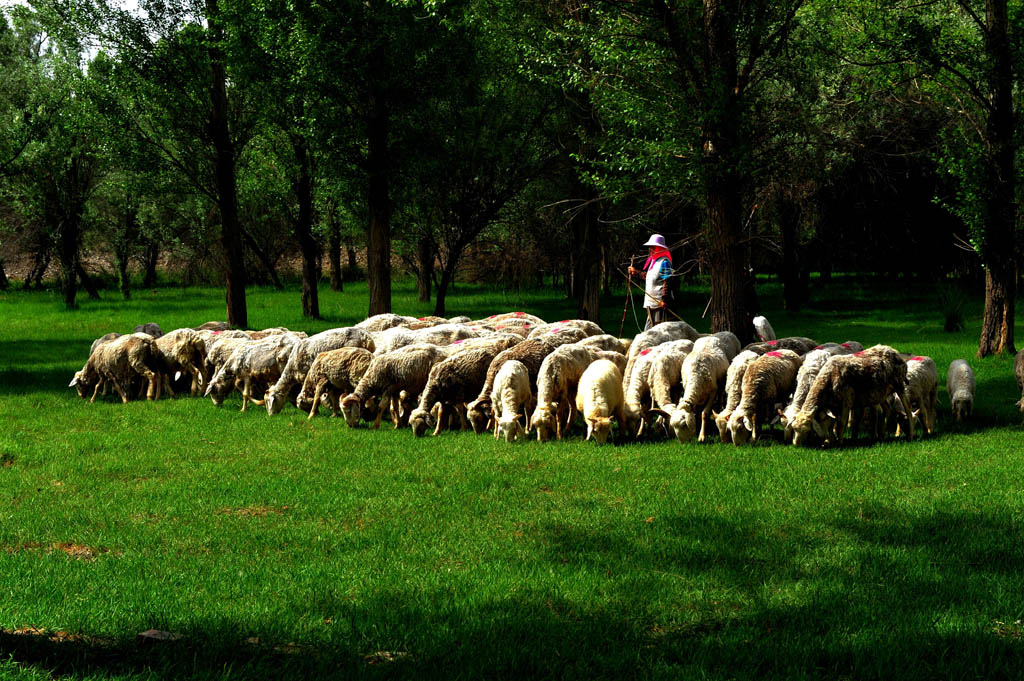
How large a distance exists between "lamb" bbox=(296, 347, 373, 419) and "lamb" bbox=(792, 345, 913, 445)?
19.5 ft

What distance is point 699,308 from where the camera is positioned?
30562 mm

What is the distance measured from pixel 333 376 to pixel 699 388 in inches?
204

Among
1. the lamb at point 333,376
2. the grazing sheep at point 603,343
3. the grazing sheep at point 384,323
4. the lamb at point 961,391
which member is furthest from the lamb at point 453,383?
the lamb at point 961,391

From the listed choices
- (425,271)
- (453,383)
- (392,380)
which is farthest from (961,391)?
(425,271)

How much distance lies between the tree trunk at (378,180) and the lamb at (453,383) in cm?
1023

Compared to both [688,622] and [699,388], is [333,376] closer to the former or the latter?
[699,388]

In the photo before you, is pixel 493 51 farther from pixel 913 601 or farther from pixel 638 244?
pixel 913 601

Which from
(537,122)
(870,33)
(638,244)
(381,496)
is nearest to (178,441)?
(381,496)

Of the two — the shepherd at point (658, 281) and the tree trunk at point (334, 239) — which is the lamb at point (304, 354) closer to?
the shepherd at point (658, 281)

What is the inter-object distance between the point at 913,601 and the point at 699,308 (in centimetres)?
2525

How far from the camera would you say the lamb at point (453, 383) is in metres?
12.1

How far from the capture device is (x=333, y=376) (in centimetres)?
1311

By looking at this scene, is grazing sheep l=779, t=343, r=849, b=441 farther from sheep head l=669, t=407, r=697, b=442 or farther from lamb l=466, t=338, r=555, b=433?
lamb l=466, t=338, r=555, b=433

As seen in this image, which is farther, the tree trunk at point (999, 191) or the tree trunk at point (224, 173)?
the tree trunk at point (224, 173)
